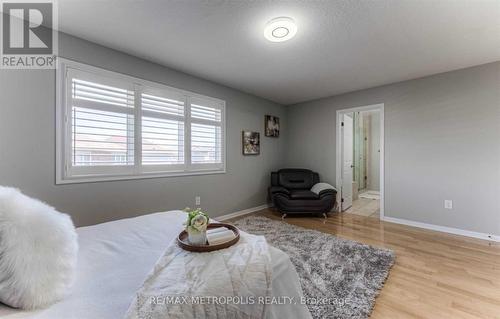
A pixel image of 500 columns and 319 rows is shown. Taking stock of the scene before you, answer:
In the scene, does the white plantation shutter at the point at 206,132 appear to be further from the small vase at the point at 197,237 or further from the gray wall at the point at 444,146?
the gray wall at the point at 444,146

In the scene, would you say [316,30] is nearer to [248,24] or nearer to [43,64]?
[248,24]

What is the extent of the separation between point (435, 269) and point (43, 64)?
14.7 feet

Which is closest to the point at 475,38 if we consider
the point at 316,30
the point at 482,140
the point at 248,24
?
the point at 482,140

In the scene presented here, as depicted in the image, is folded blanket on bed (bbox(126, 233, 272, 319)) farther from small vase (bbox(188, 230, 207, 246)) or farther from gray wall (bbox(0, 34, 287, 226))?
gray wall (bbox(0, 34, 287, 226))

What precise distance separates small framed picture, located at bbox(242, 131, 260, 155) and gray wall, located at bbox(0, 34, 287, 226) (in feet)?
0.40

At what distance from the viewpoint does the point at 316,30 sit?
2.17m

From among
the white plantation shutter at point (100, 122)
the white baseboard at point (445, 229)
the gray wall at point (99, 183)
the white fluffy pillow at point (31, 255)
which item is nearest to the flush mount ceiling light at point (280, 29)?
the gray wall at point (99, 183)

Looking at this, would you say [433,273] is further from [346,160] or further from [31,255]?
[31,255]

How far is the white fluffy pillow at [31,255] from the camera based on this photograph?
73 cm

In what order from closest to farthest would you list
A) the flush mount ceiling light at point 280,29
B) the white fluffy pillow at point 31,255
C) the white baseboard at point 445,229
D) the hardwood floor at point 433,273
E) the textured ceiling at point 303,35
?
the white fluffy pillow at point 31,255
the hardwood floor at point 433,273
the textured ceiling at point 303,35
the flush mount ceiling light at point 280,29
the white baseboard at point 445,229

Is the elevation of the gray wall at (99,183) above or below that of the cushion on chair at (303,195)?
above

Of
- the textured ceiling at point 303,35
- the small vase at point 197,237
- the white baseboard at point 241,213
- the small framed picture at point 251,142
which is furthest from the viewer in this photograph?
the small framed picture at point 251,142

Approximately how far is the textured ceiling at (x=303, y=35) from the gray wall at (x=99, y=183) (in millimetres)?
233

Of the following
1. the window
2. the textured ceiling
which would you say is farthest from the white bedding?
the textured ceiling
